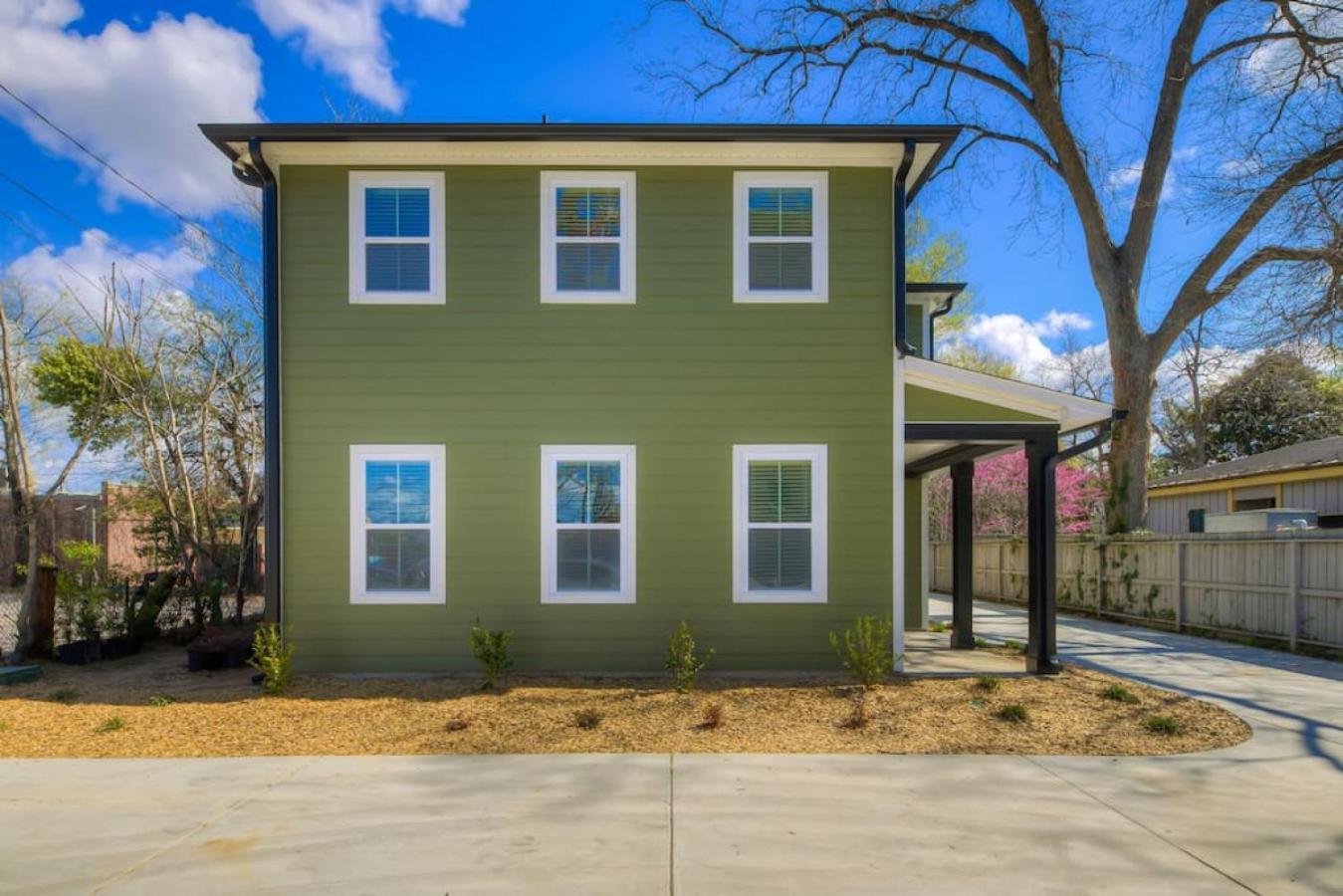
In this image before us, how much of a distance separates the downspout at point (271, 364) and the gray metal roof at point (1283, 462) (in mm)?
18152

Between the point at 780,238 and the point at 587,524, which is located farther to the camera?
the point at 780,238

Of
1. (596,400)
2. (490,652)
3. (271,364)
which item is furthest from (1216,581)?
(271,364)

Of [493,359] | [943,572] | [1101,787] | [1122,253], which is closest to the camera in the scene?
[1101,787]

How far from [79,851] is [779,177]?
785 centimetres

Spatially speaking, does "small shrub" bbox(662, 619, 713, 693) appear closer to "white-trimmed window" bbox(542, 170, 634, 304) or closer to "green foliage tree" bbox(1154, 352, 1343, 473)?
"white-trimmed window" bbox(542, 170, 634, 304)

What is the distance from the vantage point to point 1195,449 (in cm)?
3312

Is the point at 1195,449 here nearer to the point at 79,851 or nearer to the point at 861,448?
the point at 861,448

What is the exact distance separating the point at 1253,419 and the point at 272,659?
118 ft

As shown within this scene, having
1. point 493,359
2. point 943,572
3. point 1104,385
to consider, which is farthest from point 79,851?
point 1104,385

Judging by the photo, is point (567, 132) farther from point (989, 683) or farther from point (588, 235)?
point (989, 683)

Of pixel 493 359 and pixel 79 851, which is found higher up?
pixel 493 359

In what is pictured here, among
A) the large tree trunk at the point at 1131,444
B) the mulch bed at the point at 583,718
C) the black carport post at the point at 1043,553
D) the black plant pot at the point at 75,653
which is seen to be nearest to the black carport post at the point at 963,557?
the black carport post at the point at 1043,553

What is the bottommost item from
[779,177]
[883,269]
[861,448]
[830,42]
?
[861,448]

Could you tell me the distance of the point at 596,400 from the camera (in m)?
8.66
